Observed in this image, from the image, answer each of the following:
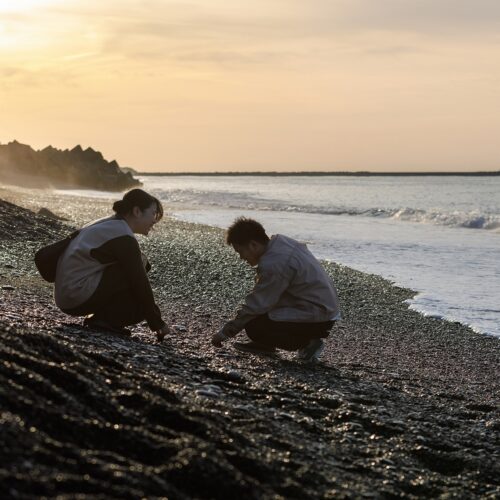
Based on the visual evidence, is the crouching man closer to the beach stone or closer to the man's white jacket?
the man's white jacket

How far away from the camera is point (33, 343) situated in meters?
4.70

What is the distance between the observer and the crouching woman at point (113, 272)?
6.33 m

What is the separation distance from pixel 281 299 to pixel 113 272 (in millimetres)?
1432

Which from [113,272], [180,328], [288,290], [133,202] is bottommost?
[180,328]

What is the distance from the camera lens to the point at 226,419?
4.26 metres

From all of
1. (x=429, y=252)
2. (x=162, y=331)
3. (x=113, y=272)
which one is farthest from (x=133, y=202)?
(x=429, y=252)

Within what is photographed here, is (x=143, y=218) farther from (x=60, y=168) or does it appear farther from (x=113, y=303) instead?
(x=60, y=168)

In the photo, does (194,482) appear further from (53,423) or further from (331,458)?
(331,458)

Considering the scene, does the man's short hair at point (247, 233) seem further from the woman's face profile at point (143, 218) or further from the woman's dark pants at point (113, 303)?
the woman's dark pants at point (113, 303)

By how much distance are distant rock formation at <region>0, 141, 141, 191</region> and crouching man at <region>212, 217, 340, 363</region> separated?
223 feet

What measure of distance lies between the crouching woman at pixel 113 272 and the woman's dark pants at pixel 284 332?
31.9 inches

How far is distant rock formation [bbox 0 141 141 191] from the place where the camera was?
246 feet

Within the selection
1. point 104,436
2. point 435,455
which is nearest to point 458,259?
point 435,455

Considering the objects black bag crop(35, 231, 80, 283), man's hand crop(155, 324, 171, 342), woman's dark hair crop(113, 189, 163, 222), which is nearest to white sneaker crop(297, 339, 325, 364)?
man's hand crop(155, 324, 171, 342)
